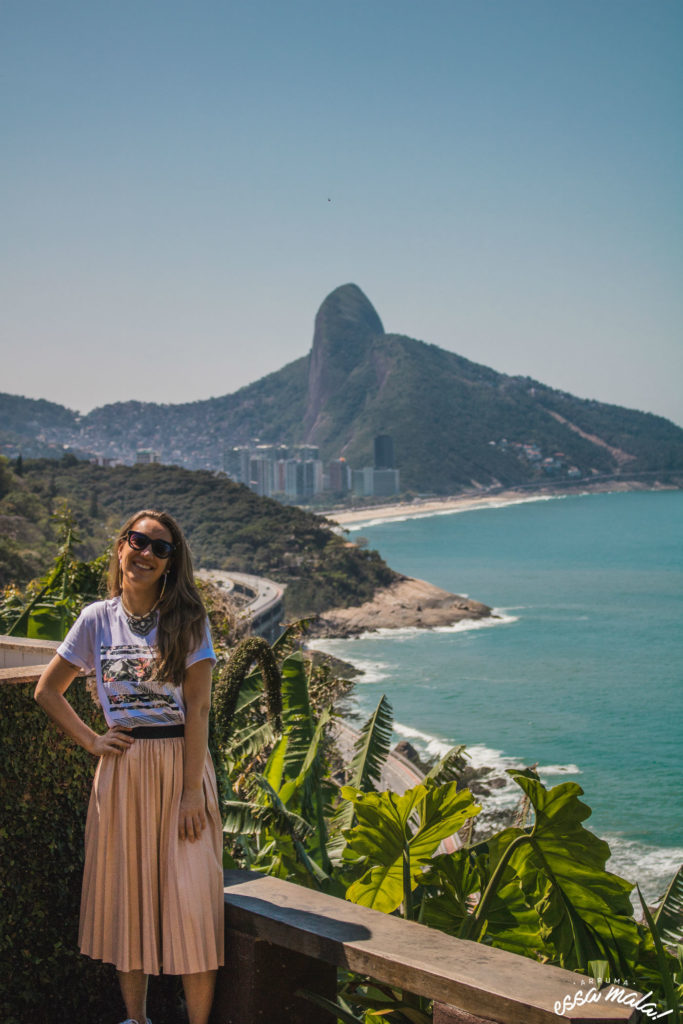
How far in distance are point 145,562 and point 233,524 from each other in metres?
61.6

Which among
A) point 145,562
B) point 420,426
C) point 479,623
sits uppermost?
point 420,426

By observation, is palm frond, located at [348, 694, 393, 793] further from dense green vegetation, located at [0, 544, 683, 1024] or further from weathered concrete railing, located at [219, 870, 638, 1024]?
weathered concrete railing, located at [219, 870, 638, 1024]

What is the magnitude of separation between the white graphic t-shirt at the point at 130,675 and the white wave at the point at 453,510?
341 feet

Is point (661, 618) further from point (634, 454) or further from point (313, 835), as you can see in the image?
point (634, 454)

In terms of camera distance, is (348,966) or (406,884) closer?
(348,966)

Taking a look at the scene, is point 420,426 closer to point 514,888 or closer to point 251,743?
point 251,743

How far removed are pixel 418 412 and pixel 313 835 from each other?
15657 centimetres

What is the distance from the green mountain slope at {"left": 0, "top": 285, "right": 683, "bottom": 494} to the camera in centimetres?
15312

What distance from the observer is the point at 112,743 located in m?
2.25

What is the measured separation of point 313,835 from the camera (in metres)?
4.32

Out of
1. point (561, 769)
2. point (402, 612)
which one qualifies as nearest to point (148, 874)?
point (561, 769)

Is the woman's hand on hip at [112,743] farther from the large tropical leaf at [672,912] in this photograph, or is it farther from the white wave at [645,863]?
the white wave at [645,863]

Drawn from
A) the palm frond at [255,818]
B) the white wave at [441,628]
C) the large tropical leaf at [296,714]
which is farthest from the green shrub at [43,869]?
the white wave at [441,628]

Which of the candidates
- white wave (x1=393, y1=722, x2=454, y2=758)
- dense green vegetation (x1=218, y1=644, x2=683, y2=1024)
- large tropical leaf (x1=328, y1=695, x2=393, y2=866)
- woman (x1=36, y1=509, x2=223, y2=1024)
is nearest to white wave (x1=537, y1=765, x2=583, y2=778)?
white wave (x1=393, y1=722, x2=454, y2=758)
